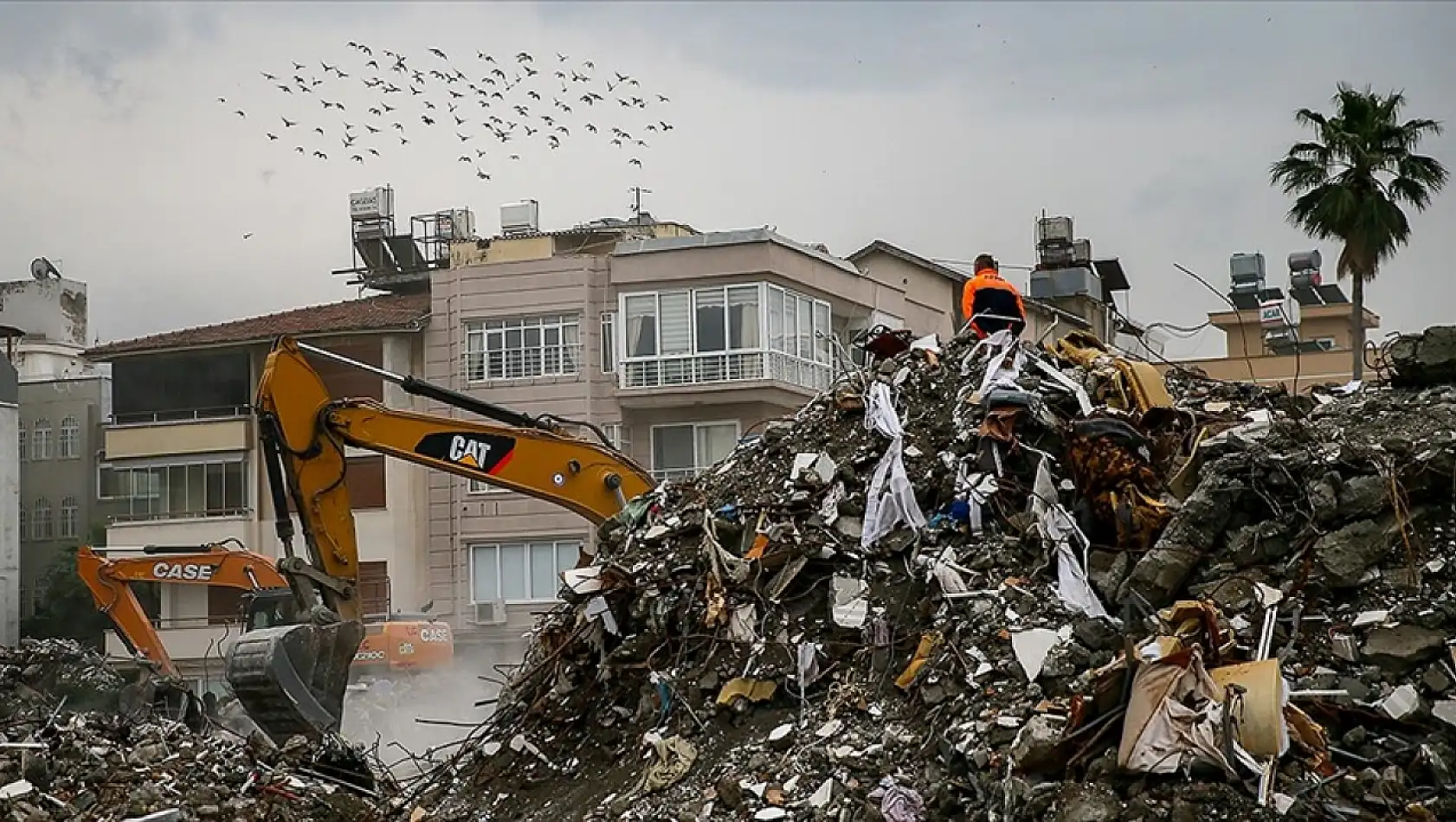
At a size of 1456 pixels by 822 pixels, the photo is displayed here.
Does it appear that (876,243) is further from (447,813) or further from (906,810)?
(906,810)

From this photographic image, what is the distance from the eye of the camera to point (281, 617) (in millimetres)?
16625

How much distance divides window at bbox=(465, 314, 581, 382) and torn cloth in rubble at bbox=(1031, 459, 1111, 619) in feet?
83.9

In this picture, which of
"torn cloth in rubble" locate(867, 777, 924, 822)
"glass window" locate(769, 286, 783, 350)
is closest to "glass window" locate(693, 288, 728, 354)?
"glass window" locate(769, 286, 783, 350)

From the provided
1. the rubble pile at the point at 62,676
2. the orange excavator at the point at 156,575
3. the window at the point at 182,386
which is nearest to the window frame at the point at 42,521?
the window at the point at 182,386

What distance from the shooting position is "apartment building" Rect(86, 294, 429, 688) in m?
37.1

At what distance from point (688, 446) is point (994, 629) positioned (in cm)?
2535

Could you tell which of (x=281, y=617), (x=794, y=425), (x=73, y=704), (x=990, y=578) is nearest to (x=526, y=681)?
(x=794, y=425)

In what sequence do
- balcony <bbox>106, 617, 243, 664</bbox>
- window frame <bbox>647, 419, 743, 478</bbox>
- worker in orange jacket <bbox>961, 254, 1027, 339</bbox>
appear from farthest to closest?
1. balcony <bbox>106, 617, 243, 664</bbox>
2. window frame <bbox>647, 419, 743, 478</bbox>
3. worker in orange jacket <bbox>961, 254, 1027, 339</bbox>

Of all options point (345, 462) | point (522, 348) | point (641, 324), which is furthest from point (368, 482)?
point (345, 462)

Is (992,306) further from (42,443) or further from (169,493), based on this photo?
(42,443)

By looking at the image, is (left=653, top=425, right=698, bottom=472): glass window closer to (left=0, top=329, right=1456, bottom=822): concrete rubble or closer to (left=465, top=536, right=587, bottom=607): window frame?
(left=465, top=536, right=587, bottom=607): window frame

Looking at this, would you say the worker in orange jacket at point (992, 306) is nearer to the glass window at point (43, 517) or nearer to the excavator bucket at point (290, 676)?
the excavator bucket at point (290, 676)

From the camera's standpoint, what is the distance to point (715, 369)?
115ft

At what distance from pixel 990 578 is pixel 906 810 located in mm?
1802
